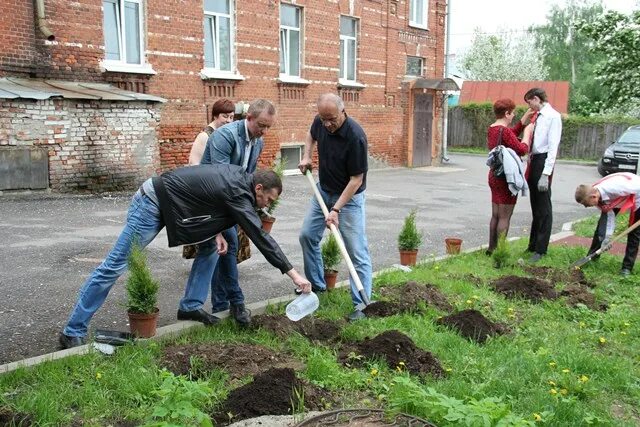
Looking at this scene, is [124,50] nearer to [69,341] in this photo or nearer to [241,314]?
[241,314]

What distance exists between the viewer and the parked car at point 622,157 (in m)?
20.1

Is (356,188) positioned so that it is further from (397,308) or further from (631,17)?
(631,17)

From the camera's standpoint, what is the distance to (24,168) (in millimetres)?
11547

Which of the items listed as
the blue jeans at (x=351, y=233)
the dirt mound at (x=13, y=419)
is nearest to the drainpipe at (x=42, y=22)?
the blue jeans at (x=351, y=233)

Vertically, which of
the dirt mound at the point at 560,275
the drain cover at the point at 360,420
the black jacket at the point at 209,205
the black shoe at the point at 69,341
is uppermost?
the black jacket at the point at 209,205

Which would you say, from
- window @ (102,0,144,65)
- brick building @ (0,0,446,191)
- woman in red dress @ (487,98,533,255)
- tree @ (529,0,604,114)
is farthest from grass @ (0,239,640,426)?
tree @ (529,0,604,114)

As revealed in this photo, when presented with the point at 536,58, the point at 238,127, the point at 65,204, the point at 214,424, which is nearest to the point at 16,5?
the point at 65,204

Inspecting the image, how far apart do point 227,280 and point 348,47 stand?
15932 mm

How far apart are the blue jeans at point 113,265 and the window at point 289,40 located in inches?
540

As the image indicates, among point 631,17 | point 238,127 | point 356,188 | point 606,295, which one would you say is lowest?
point 606,295

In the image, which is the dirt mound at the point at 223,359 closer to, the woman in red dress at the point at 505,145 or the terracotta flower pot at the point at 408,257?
the terracotta flower pot at the point at 408,257

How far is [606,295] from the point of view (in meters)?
6.48

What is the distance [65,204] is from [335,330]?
315 inches

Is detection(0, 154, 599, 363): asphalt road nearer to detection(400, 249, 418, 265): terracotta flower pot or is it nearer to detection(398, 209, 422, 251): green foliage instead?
detection(400, 249, 418, 265): terracotta flower pot
